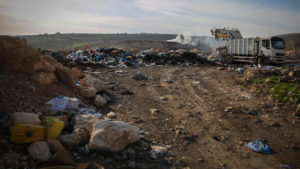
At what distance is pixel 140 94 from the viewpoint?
6.93 m

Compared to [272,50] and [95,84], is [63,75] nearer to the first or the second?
[95,84]

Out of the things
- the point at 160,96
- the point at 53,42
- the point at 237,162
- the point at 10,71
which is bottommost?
the point at 237,162

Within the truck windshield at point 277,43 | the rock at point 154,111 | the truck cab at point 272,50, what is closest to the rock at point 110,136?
the rock at point 154,111

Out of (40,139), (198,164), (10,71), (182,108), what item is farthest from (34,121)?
(182,108)

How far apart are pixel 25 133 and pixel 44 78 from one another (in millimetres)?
2168

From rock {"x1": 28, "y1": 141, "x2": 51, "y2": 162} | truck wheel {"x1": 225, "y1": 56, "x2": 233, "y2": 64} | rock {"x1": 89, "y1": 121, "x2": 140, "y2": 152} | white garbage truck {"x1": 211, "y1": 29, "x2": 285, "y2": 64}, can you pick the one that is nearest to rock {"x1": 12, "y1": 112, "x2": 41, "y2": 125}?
rock {"x1": 28, "y1": 141, "x2": 51, "y2": 162}

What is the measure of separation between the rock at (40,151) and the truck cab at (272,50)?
44.3 feet

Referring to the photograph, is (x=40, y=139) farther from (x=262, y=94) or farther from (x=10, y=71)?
(x=262, y=94)

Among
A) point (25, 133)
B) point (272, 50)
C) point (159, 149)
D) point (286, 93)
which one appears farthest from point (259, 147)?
point (272, 50)

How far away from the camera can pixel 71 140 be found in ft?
10.1

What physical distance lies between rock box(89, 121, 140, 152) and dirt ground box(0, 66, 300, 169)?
0.18 m

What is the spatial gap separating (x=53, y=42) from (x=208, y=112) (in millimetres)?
44328

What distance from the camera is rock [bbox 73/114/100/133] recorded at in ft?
11.3

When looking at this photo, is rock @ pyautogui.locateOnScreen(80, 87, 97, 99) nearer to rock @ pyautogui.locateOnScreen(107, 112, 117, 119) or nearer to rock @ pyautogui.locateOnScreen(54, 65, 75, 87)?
rock @ pyautogui.locateOnScreen(54, 65, 75, 87)
